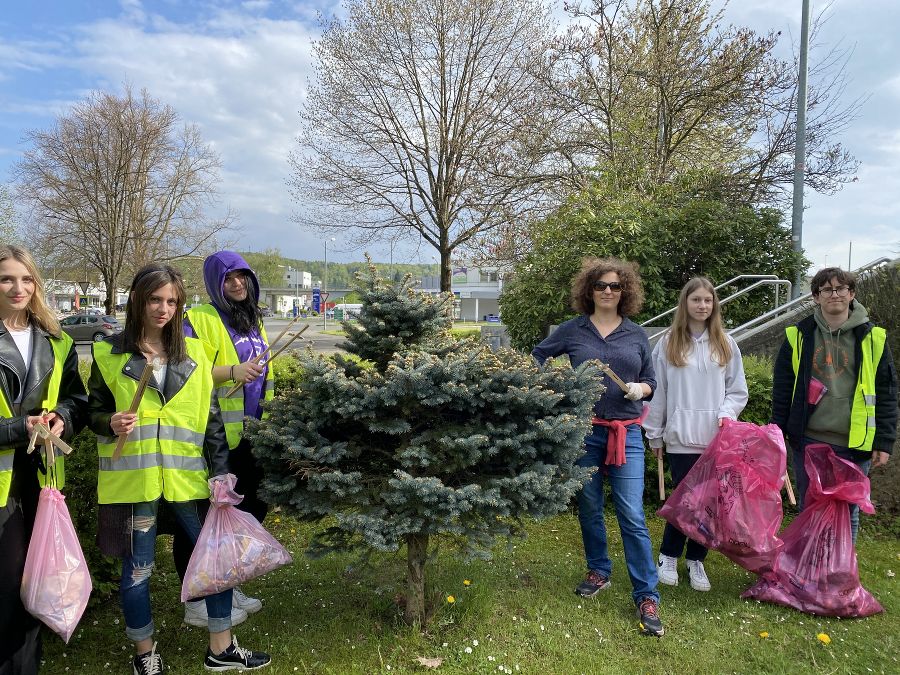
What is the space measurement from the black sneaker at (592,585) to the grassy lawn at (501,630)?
0.05 m

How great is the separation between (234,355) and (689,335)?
8.87 ft

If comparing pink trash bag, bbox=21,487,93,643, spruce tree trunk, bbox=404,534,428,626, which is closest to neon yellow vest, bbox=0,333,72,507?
pink trash bag, bbox=21,487,93,643

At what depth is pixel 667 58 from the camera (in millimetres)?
11133

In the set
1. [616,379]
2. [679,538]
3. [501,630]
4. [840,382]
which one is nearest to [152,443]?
[501,630]

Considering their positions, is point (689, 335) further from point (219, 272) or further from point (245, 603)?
point (245, 603)

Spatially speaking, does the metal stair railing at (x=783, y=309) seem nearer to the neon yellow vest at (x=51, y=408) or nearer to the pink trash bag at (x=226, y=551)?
the pink trash bag at (x=226, y=551)

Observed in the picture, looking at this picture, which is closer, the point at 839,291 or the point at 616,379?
the point at 616,379

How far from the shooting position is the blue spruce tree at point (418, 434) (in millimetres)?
2439

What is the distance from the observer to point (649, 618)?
9.99 ft

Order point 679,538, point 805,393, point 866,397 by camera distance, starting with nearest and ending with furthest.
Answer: point 866,397, point 805,393, point 679,538

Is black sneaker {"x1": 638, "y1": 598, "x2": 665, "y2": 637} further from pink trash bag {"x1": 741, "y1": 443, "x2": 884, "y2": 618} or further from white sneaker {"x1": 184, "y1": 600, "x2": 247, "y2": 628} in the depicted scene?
white sneaker {"x1": 184, "y1": 600, "x2": 247, "y2": 628}

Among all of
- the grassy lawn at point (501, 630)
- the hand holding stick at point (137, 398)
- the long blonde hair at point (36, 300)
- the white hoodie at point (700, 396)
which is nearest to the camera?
the hand holding stick at point (137, 398)

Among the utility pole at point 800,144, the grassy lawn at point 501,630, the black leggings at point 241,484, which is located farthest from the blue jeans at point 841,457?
the utility pole at point 800,144

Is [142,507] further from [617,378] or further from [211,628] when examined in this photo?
[617,378]
